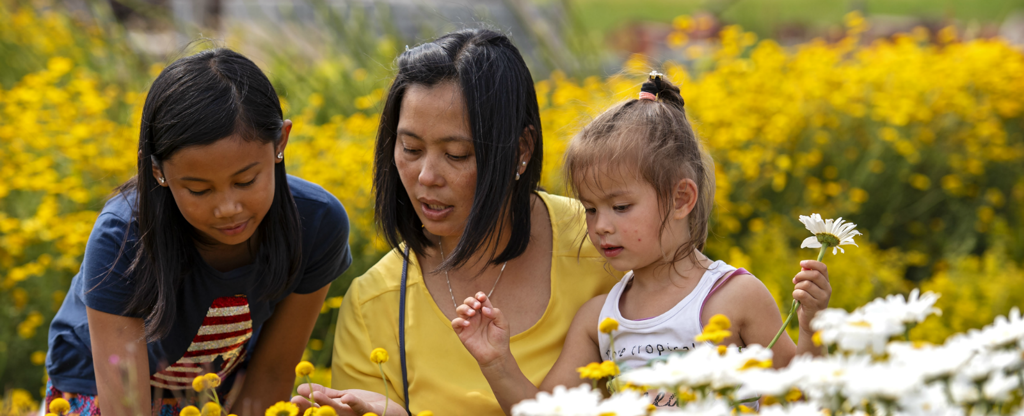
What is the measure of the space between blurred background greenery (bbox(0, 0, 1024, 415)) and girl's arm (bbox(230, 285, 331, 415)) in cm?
54

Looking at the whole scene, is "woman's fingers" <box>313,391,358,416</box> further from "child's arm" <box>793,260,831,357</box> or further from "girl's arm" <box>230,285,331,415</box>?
"child's arm" <box>793,260,831,357</box>

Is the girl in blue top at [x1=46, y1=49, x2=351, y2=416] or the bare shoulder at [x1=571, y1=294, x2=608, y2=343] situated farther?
the bare shoulder at [x1=571, y1=294, x2=608, y2=343]

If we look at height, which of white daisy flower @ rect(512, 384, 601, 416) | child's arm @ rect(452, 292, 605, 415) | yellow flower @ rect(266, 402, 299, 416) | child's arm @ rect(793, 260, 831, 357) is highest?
child's arm @ rect(793, 260, 831, 357)

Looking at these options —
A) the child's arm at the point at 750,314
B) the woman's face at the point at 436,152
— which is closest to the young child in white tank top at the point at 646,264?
the child's arm at the point at 750,314

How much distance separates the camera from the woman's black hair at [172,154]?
5.33 ft

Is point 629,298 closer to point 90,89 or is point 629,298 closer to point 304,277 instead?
point 304,277

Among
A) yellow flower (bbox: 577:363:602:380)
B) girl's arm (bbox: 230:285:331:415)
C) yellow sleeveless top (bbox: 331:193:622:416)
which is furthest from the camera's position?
girl's arm (bbox: 230:285:331:415)

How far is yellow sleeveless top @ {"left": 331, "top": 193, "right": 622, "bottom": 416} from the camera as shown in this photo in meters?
1.85

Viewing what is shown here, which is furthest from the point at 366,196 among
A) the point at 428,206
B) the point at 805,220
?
the point at 805,220

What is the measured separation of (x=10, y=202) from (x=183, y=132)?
216 centimetres

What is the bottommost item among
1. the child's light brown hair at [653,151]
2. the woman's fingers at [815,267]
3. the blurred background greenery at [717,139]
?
the woman's fingers at [815,267]

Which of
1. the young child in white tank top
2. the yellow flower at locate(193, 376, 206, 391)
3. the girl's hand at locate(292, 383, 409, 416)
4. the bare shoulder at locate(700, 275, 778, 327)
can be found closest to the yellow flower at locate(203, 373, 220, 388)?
the yellow flower at locate(193, 376, 206, 391)

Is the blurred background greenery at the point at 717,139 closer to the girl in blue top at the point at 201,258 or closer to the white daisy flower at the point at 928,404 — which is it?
the girl in blue top at the point at 201,258

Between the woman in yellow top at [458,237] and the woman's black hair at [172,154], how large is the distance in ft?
0.75
